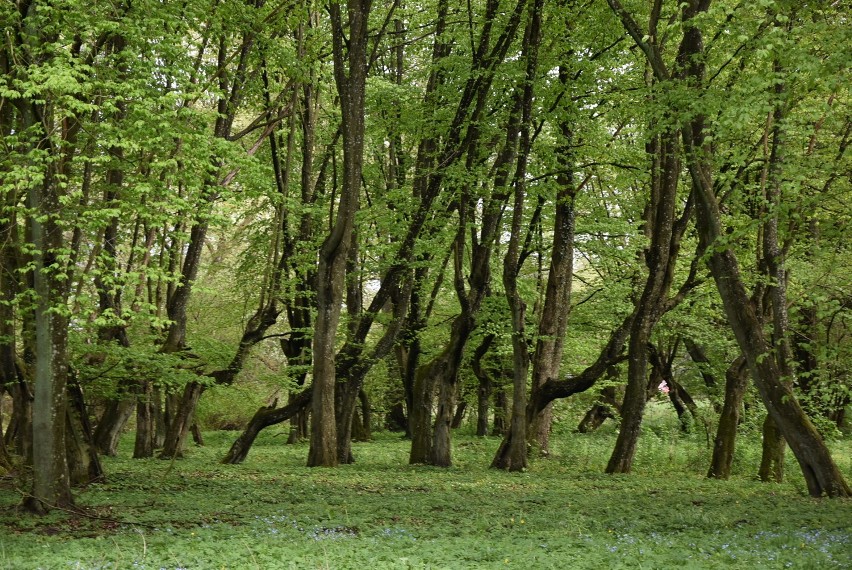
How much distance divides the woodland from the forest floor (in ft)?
1.41

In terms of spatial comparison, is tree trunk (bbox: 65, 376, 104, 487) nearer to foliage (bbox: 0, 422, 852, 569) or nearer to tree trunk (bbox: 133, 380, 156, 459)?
foliage (bbox: 0, 422, 852, 569)

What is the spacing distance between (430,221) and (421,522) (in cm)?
939

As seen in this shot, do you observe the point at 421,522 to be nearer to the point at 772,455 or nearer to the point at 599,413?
the point at 772,455

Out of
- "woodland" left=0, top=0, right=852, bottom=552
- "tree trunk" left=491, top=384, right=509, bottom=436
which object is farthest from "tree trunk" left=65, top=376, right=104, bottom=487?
"tree trunk" left=491, top=384, right=509, bottom=436

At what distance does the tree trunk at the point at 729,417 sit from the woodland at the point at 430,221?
0.07 m

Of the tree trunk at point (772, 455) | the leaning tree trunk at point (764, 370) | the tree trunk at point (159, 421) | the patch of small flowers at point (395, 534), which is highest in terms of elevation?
the leaning tree trunk at point (764, 370)

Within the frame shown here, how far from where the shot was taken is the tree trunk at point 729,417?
1717 cm

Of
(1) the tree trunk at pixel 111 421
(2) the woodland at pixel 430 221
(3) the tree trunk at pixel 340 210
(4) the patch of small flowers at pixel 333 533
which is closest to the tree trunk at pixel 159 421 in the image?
(2) the woodland at pixel 430 221

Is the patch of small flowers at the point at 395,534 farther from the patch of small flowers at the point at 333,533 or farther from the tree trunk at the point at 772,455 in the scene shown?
the tree trunk at the point at 772,455

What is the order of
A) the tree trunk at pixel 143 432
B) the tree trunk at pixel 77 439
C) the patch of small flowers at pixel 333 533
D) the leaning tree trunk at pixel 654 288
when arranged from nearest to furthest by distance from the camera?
the patch of small flowers at pixel 333 533 → the tree trunk at pixel 77 439 → the leaning tree trunk at pixel 654 288 → the tree trunk at pixel 143 432

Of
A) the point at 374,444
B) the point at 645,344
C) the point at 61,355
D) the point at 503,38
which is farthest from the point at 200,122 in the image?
the point at 374,444

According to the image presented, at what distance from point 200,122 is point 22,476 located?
17.9 ft

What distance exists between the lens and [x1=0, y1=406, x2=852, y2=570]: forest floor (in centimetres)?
731

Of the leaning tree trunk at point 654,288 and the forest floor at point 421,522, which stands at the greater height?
the leaning tree trunk at point 654,288
